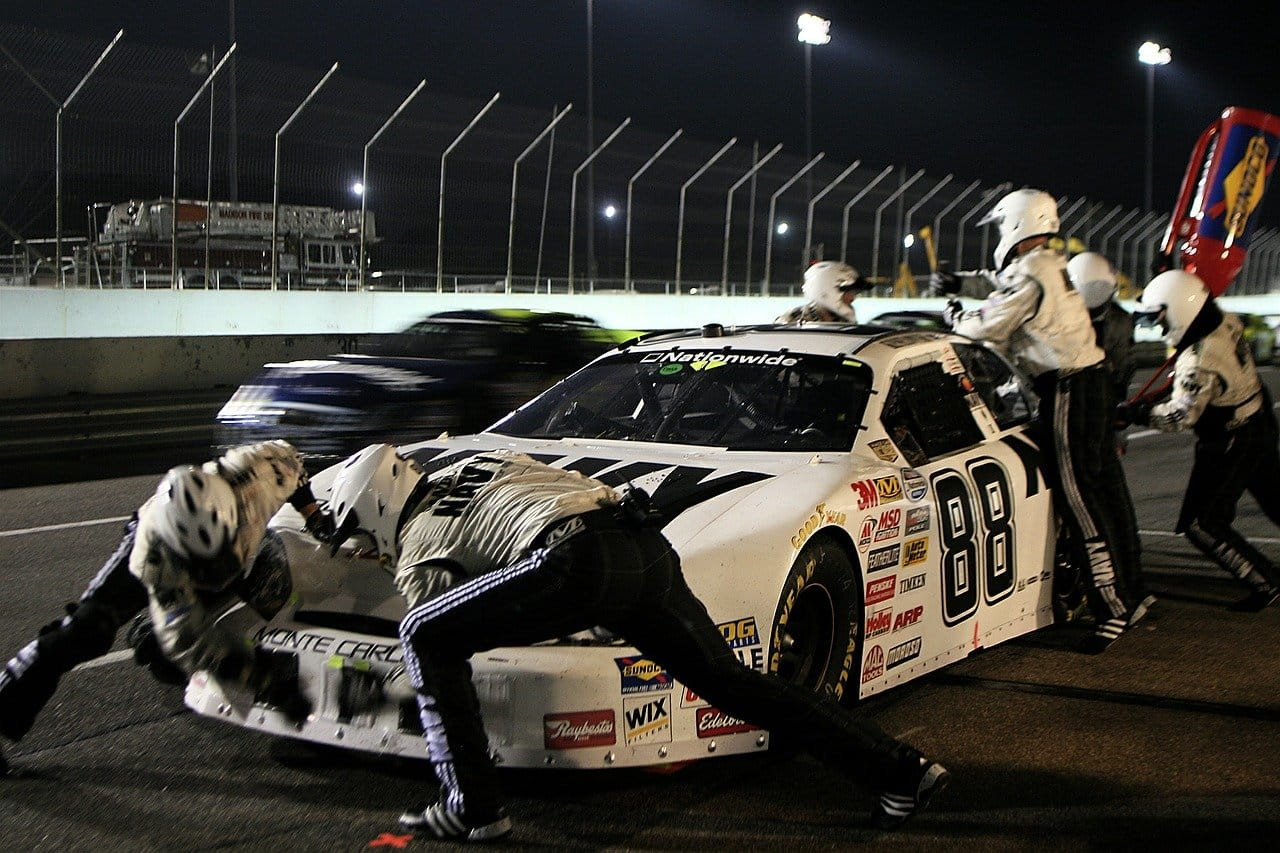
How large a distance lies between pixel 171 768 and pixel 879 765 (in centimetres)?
218

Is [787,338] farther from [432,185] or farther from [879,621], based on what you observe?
[432,185]

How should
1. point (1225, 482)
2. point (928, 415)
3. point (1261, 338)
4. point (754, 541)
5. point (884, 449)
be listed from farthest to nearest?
point (1261, 338), point (1225, 482), point (928, 415), point (884, 449), point (754, 541)

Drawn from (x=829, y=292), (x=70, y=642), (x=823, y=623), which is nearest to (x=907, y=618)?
(x=823, y=623)

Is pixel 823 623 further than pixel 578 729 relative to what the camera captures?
Yes

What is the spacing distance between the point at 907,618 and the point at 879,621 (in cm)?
22

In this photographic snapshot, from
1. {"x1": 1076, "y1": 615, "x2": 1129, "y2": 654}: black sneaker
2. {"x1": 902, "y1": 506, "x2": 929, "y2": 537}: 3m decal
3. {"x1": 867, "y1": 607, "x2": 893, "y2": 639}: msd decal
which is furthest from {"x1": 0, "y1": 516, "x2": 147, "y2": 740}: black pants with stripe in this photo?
{"x1": 1076, "y1": 615, "x2": 1129, "y2": 654}: black sneaker

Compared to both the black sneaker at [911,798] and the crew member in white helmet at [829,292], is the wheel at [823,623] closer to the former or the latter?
the black sneaker at [911,798]

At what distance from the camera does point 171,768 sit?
170 inches

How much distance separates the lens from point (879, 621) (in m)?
4.82

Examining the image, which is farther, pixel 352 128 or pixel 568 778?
pixel 352 128

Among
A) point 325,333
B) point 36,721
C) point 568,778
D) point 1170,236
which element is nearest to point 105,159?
point 325,333

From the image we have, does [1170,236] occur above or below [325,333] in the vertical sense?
above

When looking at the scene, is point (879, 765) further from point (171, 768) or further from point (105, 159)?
point (105, 159)

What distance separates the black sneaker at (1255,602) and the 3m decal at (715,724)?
3.96m
